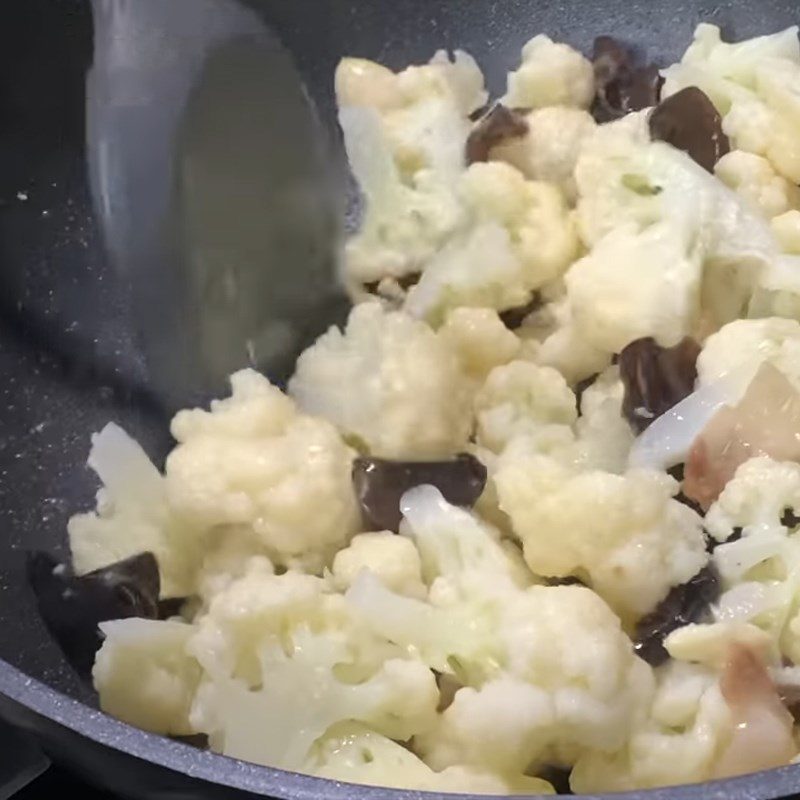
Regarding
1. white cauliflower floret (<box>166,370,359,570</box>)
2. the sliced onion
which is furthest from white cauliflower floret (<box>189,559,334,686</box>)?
the sliced onion

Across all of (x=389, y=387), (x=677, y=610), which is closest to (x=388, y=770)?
(x=677, y=610)

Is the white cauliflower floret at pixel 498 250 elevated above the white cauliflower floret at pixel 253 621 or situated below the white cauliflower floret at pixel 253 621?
above

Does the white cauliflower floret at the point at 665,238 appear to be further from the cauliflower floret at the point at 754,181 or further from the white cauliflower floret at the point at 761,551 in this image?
the white cauliflower floret at the point at 761,551

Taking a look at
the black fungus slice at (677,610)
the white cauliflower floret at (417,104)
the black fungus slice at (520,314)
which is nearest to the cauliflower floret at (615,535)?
the black fungus slice at (677,610)

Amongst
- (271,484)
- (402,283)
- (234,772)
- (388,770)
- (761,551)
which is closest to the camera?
(234,772)

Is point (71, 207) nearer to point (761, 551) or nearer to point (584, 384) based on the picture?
point (584, 384)

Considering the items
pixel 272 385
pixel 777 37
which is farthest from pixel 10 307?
pixel 777 37
